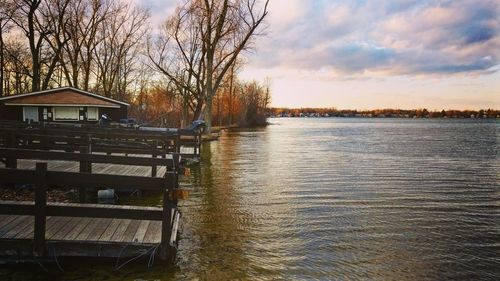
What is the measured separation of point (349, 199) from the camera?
1280 centimetres

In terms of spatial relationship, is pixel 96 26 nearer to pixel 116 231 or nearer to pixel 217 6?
pixel 217 6

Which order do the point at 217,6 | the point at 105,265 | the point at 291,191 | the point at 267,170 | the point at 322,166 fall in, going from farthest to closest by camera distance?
the point at 217,6 → the point at 322,166 → the point at 267,170 → the point at 291,191 → the point at 105,265

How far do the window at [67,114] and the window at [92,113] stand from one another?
98 cm

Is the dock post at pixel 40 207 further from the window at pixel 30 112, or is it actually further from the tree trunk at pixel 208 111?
the window at pixel 30 112

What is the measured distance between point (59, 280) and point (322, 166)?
16136 mm

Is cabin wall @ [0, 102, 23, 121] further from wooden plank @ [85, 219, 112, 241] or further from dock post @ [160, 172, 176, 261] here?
dock post @ [160, 172, 176, 261]

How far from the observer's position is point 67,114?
38.3 m

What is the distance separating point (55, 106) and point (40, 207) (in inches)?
1364

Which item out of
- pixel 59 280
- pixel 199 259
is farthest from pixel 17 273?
pixel 199 259

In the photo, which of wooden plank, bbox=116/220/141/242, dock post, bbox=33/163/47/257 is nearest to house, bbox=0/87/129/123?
wooden plank, bbox=116/220/141/242

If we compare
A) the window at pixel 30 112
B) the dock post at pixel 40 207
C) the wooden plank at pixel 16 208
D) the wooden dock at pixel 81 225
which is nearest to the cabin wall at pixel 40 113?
the window at pixel 30 112

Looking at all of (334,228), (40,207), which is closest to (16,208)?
(40,207)

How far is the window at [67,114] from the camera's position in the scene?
125 feet

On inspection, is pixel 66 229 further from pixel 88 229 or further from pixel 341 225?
pixel 341 225
